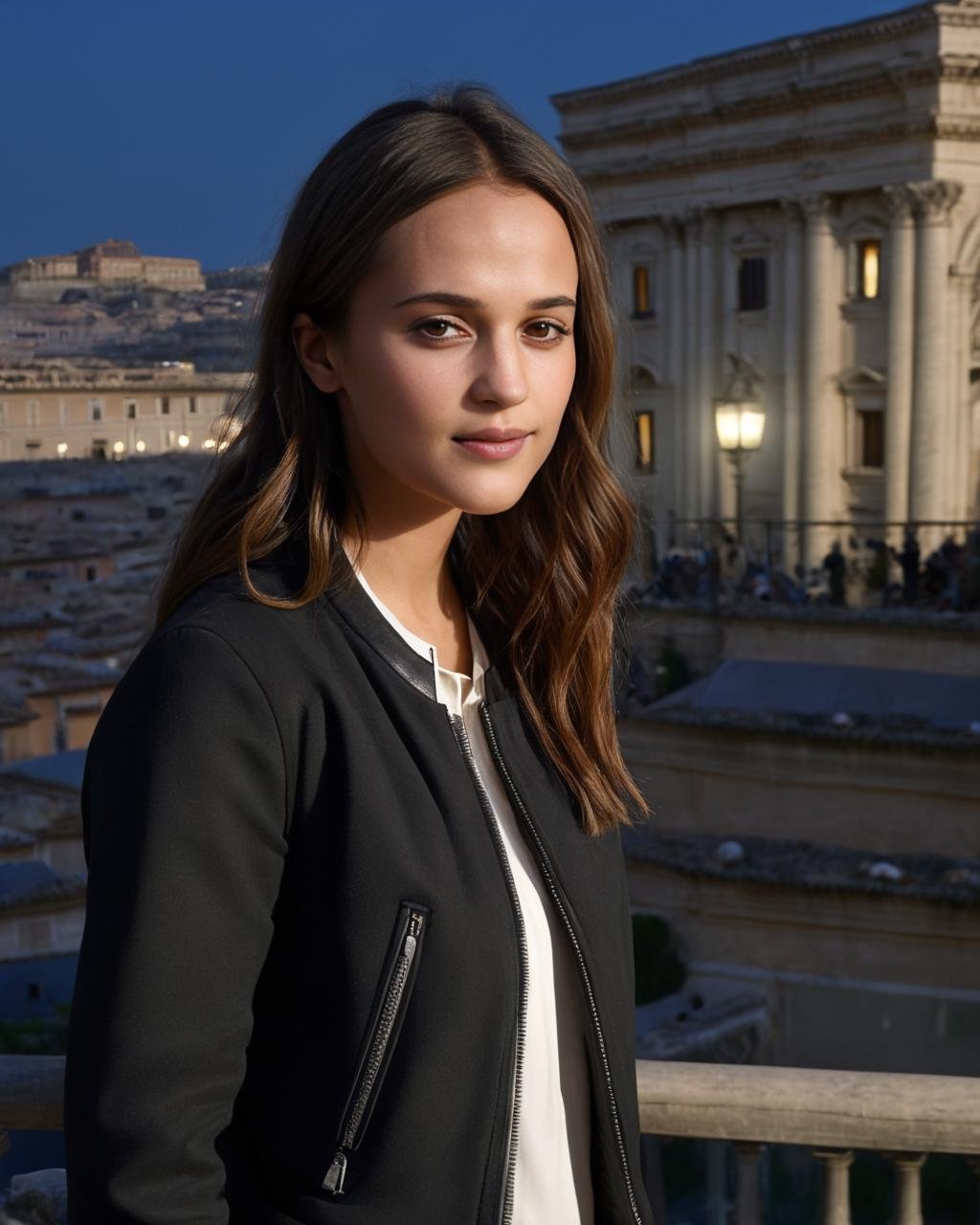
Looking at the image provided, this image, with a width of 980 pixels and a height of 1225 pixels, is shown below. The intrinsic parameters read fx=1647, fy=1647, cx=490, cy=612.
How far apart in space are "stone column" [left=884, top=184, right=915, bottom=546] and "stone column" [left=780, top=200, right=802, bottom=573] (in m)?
1.98

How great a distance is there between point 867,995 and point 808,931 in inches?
24.1

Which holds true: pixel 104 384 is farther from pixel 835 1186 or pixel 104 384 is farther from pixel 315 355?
pixel 315 355

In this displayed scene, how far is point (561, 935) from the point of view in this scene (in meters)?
1.87

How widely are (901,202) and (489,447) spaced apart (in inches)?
1142

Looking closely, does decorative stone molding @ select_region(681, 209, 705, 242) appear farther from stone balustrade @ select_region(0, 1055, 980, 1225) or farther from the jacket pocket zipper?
the jacket pocket zipper

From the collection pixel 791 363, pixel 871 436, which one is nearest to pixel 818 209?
pixel 791 363

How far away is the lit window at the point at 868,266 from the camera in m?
30.5

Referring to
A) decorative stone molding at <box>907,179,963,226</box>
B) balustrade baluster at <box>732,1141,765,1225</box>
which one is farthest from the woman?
decorative stone molding at <box>907,179,963,226</box>

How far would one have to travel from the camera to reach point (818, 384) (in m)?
31.3

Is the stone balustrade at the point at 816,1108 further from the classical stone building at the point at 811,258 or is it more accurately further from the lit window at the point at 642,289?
the lit window at the point at 642,289

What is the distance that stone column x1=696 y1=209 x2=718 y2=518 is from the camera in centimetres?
3303

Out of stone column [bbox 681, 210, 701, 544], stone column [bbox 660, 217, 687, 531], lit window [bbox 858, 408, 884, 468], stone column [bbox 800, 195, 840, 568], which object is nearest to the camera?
stone column [bbox 800, 195, 840, 568]

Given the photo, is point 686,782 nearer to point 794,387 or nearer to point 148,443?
point 148,443

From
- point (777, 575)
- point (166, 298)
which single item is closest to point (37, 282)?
point (166, 298)
